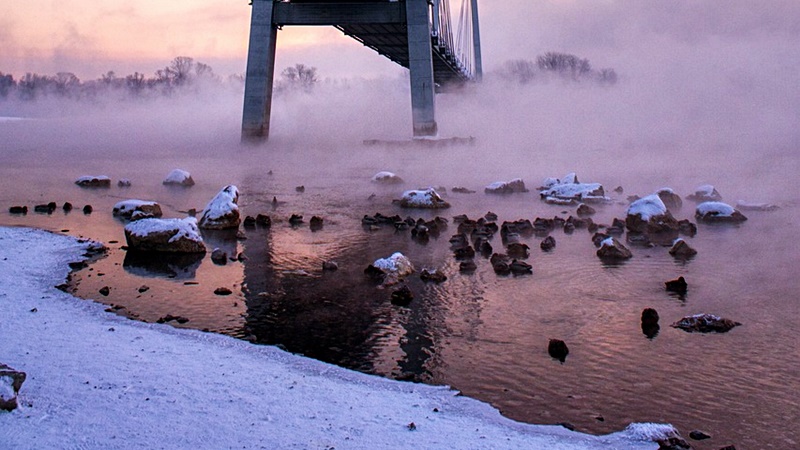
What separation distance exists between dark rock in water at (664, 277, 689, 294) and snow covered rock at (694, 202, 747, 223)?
7257 mm

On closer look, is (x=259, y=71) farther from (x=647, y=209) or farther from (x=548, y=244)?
(x=548, y=244)

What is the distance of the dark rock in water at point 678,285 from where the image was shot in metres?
9.38

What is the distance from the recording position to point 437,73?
67062 mm

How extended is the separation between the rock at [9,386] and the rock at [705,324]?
20.9 feet

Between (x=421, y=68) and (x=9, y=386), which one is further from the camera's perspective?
(x=421, y=68)

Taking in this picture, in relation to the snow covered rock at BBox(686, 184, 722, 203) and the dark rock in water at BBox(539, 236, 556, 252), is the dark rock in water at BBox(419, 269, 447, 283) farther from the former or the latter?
the snow covered rock at BBox(686, 184, 722, 203)

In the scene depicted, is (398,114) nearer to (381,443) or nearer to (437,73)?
(437,73)

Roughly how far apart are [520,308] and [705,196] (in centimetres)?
1365

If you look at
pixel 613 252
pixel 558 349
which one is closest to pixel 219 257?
pixel 558 349

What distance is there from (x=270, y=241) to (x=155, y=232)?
83.9 inches

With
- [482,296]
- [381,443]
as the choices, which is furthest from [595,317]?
[381,443]

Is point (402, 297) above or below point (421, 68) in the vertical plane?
below

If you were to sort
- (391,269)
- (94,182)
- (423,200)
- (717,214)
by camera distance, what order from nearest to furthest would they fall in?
(391,269) → (717,214) → (423,200) → (94,182)

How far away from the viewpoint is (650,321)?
7.85 metres
